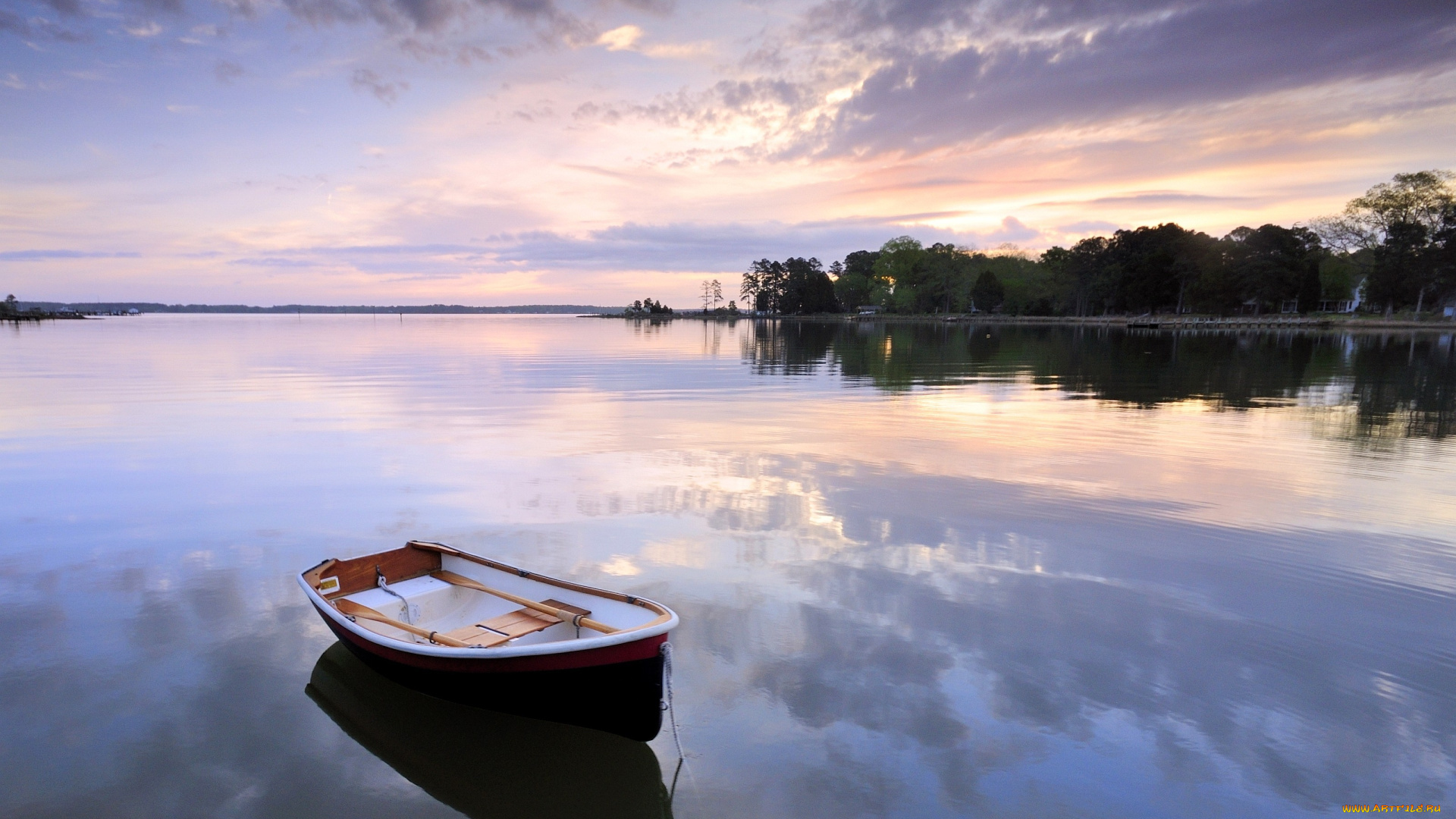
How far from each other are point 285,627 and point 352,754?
2922 millimetres

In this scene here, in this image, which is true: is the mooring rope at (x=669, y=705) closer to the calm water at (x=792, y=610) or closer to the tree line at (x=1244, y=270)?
the calm water at (x=792, y=610)

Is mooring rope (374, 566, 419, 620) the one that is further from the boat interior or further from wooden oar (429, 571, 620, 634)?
wooden oar (429, 571, 620, 634)

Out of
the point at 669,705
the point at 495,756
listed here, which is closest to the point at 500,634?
the point at 495,756

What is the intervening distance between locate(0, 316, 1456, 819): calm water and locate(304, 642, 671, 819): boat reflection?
3cm

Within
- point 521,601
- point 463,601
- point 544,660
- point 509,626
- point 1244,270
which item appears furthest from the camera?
point 1244,270

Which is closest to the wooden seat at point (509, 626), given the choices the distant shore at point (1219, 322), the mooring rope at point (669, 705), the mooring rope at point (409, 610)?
the mooring rope at point (409, 610)

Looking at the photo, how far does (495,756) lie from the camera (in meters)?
6.55

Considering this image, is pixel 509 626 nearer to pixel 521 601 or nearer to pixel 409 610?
pixel 521 601

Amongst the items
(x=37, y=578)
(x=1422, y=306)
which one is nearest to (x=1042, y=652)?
(x=37, y=578)

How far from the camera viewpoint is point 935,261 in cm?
15338

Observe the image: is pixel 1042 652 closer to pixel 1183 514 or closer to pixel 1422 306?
pixel 1183 514

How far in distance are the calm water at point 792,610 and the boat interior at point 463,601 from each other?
76 centimetres

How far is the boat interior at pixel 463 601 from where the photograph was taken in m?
7.02

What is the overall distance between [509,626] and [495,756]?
1.19 metres
